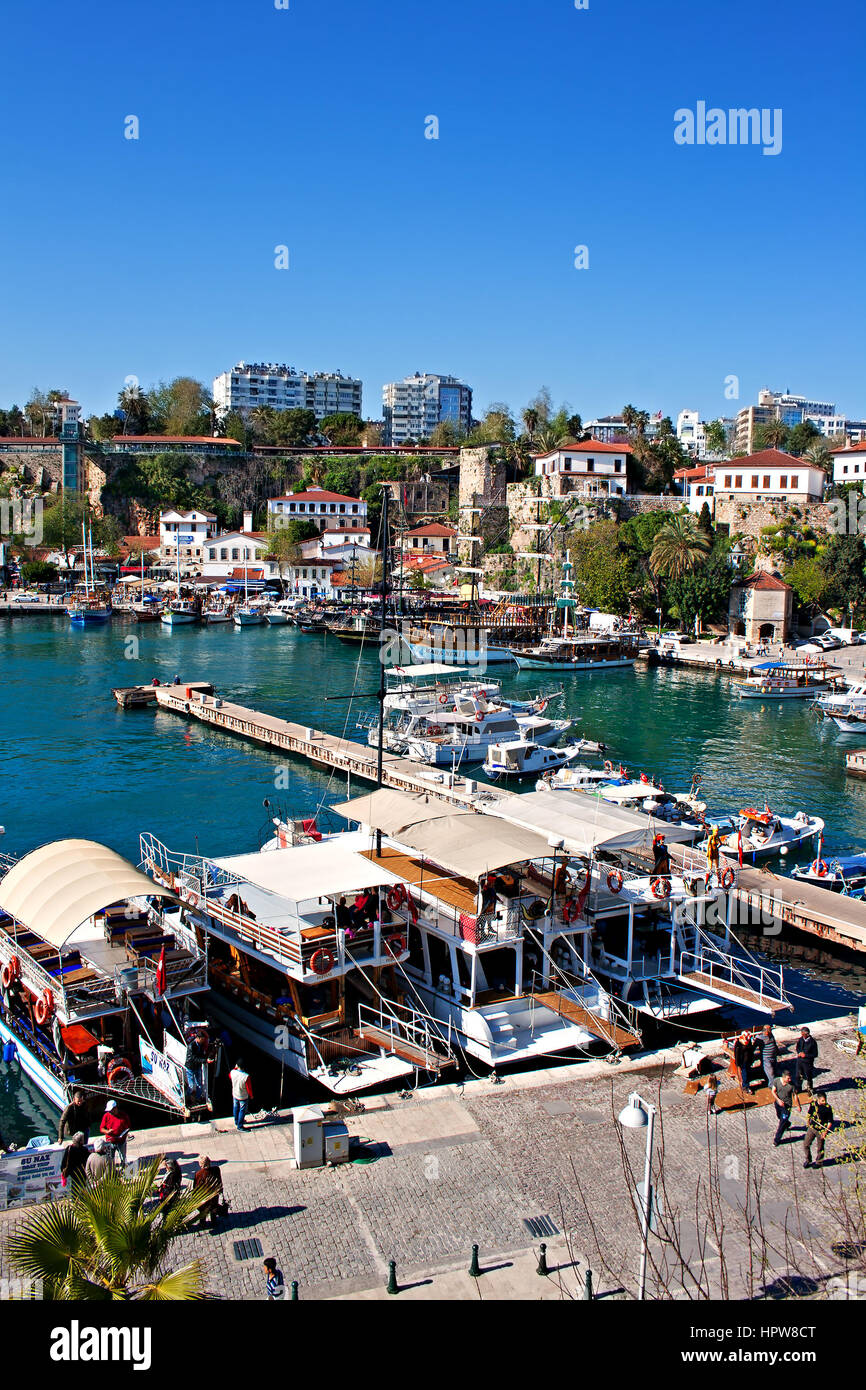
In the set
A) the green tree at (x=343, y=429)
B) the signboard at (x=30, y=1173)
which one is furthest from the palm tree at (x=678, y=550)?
the signboard at (x=30, y=1173)

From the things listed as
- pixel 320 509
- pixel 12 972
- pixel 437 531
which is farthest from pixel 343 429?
pixel 12 972

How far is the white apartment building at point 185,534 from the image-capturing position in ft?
364

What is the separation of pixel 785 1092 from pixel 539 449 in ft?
318

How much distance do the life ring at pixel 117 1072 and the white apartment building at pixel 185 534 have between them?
97.1m

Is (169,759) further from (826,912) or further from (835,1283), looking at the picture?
(835,1283)

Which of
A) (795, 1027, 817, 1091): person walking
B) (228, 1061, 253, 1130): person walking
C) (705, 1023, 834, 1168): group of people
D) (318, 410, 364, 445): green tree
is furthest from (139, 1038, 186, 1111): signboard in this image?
(318, 410, 364, 445): green tree

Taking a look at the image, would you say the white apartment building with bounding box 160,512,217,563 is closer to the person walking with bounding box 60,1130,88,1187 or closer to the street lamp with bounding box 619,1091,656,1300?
the person walking with bounding box 60,1130,88,1187

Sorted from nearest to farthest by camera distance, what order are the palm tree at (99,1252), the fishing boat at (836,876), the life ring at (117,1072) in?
1. the palm tree at (99,1252)
2. the life ring at (117,1072)
3. the fishing boat at (836,876)

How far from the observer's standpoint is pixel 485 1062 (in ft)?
56.5

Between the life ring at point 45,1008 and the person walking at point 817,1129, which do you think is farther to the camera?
the life ring at point 45,1008

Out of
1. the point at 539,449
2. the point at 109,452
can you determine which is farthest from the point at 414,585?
the point at 109,452

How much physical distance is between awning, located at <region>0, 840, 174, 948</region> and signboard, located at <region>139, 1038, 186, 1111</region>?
213 centimetres

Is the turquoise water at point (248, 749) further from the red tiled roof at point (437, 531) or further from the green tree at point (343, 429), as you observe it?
the green tree at point (343, 429)

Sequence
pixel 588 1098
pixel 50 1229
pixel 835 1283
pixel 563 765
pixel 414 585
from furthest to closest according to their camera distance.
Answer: pixel 414 585 → pixel 563 765 → pixel 588 1098 → pixel 835 1283 → pixel 50 1229
